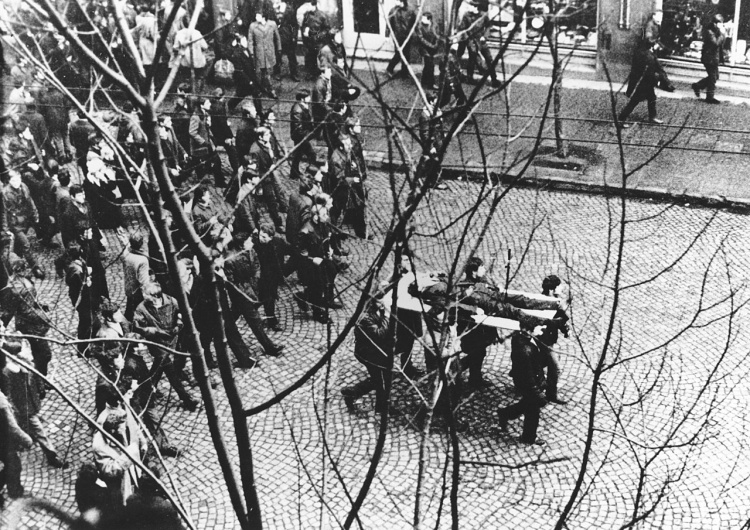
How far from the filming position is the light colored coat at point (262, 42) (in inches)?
838

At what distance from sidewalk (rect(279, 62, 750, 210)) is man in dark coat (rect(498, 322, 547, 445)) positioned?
537 centimetres

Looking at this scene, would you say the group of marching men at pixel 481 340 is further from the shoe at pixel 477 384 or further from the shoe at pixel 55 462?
the shoe at pixel 55 462

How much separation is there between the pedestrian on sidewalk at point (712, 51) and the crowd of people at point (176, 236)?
4.19 metres

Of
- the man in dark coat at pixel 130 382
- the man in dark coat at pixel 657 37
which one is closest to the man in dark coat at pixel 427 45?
the man in dark coat at pixel 657 37

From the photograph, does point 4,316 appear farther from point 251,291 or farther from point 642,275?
point 642,275

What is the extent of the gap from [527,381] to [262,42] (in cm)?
1231

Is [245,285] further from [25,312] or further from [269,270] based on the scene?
[25,312]

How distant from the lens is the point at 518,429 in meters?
11.8

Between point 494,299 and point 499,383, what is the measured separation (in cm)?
141

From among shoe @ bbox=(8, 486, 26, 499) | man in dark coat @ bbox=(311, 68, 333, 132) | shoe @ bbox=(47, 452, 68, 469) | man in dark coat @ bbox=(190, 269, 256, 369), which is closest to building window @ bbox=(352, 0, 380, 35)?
man in dark coat @ bbox=(311, 68, 333, 132)

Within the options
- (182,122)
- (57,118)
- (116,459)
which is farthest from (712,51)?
(116,459)

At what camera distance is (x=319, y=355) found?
13.3 meters

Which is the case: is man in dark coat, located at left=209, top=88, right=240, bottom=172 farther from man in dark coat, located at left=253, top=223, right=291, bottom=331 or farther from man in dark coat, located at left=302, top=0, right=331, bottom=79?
man in dark coat, located at left=253, top=223, right=291, bottom=331

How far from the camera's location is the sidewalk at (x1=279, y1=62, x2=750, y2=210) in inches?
684
